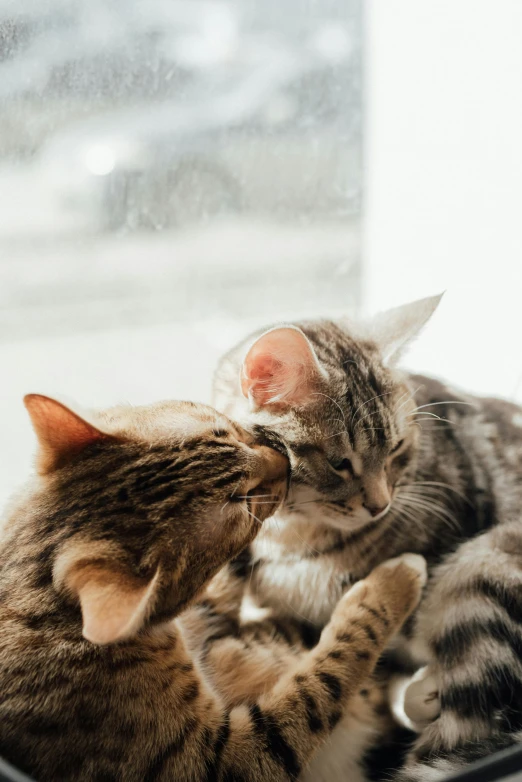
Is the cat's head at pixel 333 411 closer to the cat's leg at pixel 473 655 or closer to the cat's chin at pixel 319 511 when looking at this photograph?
the cat's chin at pixel 319 511

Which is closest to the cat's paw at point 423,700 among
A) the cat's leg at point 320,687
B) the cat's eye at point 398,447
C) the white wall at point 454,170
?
the cat's leg at point 320,687

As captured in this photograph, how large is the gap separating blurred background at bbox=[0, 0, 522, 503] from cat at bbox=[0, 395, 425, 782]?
381mm

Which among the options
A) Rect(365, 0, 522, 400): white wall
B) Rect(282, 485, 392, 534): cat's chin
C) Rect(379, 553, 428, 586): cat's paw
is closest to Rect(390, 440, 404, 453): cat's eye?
Rect(282, 485, 392, 534): cat's chin

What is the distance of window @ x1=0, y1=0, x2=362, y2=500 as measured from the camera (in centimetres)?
144

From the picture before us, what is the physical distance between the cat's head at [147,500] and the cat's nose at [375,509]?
232mm

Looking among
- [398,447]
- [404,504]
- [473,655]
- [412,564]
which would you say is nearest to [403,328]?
[398,447]

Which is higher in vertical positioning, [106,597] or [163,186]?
[163,186]

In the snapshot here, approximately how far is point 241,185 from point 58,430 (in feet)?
3.37

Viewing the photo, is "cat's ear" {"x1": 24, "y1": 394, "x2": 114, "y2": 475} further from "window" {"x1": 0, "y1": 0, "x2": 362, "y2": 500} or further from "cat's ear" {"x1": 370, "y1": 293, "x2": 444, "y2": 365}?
"cat's ear" {"x1": 370, "y1": 293, "x2": 444, "y2": 365}

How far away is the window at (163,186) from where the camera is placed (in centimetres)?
144

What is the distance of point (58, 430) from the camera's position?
1.07 meters

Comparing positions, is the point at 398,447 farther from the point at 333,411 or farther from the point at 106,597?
the point at 106,597

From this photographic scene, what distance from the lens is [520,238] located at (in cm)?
176

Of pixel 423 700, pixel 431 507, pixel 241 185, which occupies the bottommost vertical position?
pixel 423 700
